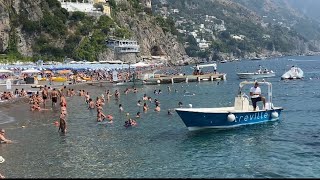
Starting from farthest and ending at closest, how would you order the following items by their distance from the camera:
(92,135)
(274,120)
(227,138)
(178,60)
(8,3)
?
(178,60) → (8,3) → (274,120) → (92,135) → (227,138)

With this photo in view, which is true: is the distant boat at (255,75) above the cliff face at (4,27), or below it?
below

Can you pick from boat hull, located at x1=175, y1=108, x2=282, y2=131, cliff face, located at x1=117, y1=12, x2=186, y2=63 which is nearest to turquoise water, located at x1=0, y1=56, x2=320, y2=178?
boat hull, located at x1=175, y1=108, x2=282, y2=131

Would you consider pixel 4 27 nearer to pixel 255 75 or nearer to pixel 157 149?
pixel 255 75

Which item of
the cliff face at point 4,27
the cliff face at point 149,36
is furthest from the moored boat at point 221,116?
the cliff face at point 149,36

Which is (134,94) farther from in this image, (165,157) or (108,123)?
(165,157)

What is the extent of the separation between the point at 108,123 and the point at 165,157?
39.3ft

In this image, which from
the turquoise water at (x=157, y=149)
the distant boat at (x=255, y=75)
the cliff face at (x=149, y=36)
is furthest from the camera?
the cliff face at (x=149, y=36)

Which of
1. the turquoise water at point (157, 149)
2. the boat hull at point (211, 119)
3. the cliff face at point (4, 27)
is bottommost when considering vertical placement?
the turquoise water at point (157, 149)

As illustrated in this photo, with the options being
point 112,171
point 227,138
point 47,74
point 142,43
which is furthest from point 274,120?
point 142,43

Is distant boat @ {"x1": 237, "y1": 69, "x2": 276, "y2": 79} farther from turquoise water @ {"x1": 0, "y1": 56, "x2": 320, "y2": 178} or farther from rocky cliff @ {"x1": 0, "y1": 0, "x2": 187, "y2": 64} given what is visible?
turquoise water @ {"x1": 0, "y1": 56, "x2": 320, "y2": 178}

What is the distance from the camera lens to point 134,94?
197 feet

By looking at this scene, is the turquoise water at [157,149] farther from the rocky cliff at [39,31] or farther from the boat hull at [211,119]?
the rocky cliff at [39,31]

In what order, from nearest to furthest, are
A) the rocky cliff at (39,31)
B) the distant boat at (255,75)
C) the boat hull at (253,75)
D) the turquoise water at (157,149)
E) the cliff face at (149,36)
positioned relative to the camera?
the turquoise water at (157,149)
the boat hull at (253,75)
the distant boat at (255,75)
the rocky cliff at (39,31)
the cliff face at (149,36)

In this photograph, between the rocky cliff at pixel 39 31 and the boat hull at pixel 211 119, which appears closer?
the boat hull at pixel 211 119
